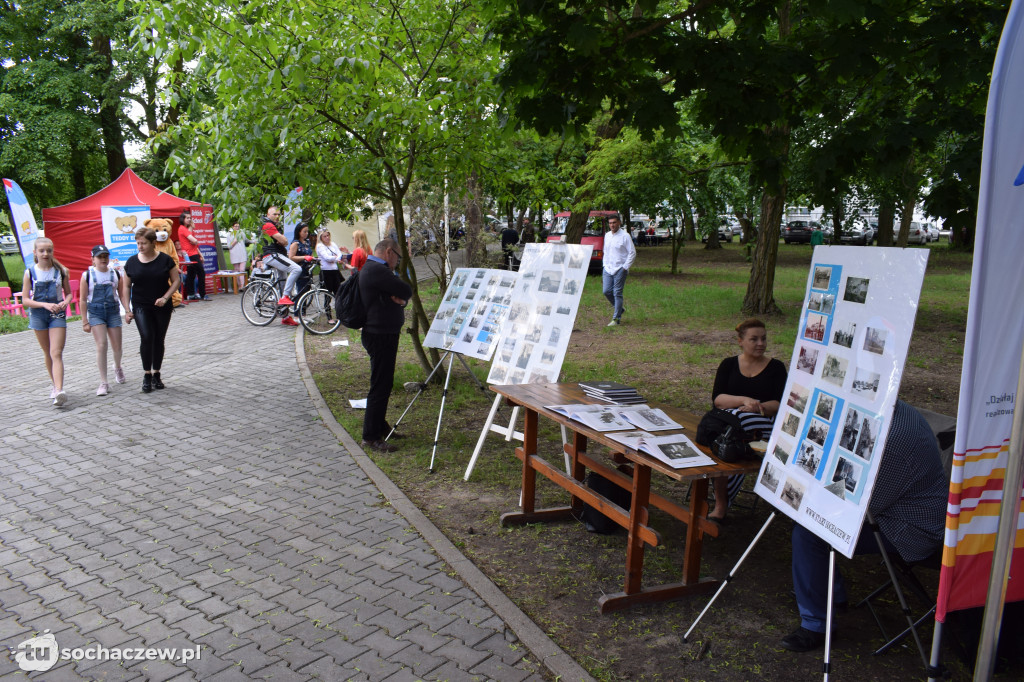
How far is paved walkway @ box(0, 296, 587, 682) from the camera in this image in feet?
11.8

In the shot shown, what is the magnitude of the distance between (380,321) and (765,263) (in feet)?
32.0

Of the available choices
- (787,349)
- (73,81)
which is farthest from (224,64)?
(73,81)

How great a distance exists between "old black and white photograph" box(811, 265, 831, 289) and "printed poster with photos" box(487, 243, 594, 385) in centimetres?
217

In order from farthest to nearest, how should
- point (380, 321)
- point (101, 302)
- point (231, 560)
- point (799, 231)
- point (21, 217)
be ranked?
1. point (799, 231)
2. point (21, 217)
3. point (101, 302)
4. point (380, 321)
5. point (231, 560)

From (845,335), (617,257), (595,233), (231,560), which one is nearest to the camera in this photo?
(845,335)

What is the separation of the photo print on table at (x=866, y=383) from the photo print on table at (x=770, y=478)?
0.63 metres

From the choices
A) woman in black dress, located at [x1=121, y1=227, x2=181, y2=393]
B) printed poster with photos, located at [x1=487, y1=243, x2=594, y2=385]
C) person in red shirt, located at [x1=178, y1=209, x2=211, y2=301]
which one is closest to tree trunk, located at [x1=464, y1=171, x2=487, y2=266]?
woman in black dress, located at [x1=121, y1=227, x2=181, y2=393]

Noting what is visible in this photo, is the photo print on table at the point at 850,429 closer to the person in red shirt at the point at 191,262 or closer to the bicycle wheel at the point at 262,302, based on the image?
the bicycle wheel at the point at 262,302

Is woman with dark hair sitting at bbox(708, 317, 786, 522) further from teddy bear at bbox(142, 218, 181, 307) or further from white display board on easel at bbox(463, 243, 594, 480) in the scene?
teddy bear at bbox(142, 218, 181, 307)

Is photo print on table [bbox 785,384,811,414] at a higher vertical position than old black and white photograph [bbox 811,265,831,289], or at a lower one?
lower

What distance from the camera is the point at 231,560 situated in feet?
15.2

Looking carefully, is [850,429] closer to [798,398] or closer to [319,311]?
[798,398]

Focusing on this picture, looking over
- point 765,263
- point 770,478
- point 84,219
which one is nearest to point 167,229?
point 84,219

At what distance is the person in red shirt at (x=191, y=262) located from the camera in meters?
16.8
